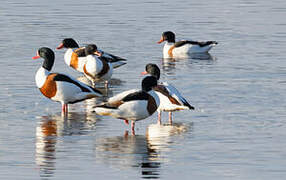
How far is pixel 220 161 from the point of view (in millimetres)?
12836

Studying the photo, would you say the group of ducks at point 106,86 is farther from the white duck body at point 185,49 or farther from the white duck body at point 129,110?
the white duck body at point 185,49

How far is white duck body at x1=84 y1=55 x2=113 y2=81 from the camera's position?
68.6 ft

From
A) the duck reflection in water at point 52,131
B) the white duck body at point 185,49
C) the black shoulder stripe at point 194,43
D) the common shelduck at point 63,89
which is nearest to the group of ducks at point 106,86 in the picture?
the common shelduck at point 63,89

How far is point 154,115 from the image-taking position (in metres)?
17.1

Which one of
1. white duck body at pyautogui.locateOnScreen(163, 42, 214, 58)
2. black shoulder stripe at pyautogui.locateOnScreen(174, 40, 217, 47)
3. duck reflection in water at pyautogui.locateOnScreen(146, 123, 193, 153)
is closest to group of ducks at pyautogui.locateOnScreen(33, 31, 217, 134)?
duck reflection in water at pyautogui.locateOnScreen(146, 123, 193, 153)

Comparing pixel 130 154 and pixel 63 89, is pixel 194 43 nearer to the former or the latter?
pixel 63 89

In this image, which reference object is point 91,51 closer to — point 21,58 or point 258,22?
point 21,58

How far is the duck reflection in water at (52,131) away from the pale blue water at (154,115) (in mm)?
20

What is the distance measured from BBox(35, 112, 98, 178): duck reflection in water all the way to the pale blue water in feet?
0.07

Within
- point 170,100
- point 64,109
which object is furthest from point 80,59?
point 170,100

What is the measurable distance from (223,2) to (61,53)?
17296 mm

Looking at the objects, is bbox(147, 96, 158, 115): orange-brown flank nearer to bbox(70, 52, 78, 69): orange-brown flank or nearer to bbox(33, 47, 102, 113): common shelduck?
bbox(33, 47, 102, 113): common shelduck

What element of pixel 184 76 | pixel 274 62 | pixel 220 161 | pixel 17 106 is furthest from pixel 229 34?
pixel 220 161

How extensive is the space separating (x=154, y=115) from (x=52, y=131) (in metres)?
2.54
